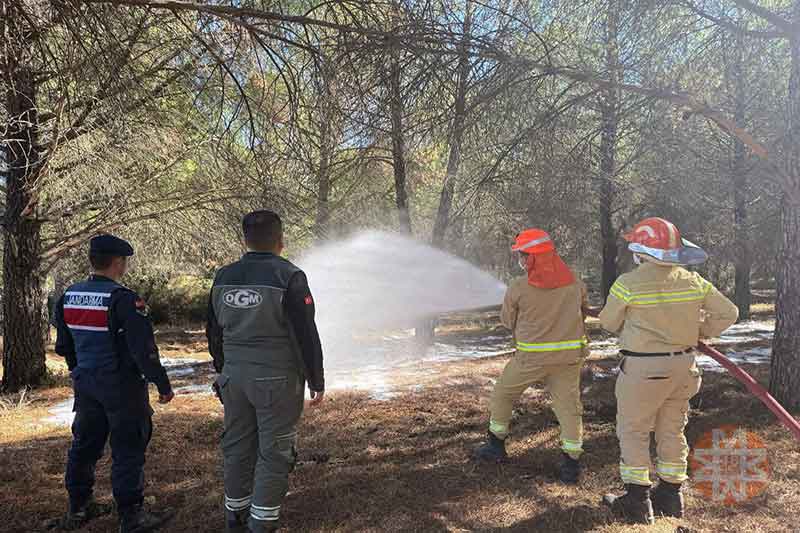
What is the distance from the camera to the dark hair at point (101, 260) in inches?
130

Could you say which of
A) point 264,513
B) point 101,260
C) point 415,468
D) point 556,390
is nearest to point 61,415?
point 101,260

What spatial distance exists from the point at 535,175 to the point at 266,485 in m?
4.95

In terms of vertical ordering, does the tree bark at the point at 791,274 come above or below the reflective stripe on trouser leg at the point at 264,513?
above

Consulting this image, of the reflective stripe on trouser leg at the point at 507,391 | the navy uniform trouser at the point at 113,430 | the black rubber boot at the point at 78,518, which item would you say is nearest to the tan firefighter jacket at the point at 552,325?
the reflective stripe on trouser leg at the point at 507,391

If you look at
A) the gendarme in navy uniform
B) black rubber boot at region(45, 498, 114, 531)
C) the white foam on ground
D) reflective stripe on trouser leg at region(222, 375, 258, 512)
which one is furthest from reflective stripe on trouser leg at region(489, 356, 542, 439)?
the white foam on ground

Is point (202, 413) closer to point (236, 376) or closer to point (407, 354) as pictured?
point (236, 376)

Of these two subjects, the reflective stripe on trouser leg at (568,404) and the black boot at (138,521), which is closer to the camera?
the black boot at (138,521)

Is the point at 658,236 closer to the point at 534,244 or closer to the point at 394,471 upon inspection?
the point at 534,244

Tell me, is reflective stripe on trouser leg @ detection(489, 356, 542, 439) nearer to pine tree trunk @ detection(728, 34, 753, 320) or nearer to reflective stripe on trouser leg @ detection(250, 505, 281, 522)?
reflective stripe on trouser leg @ detection(250, 505, 281, 522)

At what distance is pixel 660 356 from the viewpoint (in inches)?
125

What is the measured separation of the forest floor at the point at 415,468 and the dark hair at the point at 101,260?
1561 mm

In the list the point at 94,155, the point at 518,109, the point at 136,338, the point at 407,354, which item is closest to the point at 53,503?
the point at 136,338

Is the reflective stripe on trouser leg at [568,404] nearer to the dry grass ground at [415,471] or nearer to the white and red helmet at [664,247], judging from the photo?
the dry grass ground at [415,471]

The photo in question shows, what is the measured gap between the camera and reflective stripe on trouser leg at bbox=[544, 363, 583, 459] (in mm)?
3787
